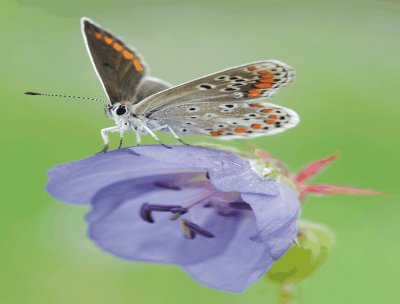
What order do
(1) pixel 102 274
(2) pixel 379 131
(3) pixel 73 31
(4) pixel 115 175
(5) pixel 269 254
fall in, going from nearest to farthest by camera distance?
(5) pixel 269 254 < (4) pixel 115 175 < (1) pixel 102 274 < (2) pixel 379 131 < (3) pixel 73 31

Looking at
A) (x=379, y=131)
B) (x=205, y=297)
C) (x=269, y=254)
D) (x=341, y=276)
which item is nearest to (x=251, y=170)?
(x=269, y=254)

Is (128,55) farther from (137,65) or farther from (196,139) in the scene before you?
(196,139)

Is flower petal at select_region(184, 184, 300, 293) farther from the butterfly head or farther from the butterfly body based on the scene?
the butterfly head

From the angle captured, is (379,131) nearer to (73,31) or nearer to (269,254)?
(73,31)

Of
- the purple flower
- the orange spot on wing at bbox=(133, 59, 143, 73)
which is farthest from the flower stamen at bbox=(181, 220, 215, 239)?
the orange spot on wing at bbox=(133, 59, 143, 73)

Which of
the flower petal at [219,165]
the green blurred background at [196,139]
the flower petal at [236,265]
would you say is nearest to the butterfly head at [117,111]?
the flower petal at [219,165]

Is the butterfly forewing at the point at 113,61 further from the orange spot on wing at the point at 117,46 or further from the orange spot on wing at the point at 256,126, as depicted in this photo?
the orange spot on wing at the point at 256,126

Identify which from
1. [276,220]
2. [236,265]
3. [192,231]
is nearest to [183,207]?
[192,231]
